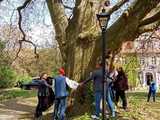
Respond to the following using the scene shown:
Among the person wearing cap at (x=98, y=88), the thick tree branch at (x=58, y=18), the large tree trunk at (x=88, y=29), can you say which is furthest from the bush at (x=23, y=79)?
the person wearing cap at (x=98, y=88)

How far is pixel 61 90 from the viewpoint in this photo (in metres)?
17.0

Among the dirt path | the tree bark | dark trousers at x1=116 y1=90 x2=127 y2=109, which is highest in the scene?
the tree bark

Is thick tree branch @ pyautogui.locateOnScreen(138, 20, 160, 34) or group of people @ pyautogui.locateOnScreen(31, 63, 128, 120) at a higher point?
thick tree branch @ pyautogui.locateOnScreen(138, 20, 160, 34)

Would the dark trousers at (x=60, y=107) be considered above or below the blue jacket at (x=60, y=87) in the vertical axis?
below

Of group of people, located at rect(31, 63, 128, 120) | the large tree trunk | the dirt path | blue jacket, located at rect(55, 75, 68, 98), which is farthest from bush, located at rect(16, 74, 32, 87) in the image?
blue jacket, located at rect(55, 75, 68, 98)

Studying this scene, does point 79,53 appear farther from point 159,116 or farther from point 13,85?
point 13,85

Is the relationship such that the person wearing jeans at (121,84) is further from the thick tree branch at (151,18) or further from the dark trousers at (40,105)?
the dark trousers at (40,105)

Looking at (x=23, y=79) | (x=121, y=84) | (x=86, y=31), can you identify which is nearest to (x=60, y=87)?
(x=86, y=31)

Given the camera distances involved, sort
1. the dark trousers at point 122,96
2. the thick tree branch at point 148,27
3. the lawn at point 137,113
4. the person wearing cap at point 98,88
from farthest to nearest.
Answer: the dark trousers at point 122,96 < the thick tree branch at point 148,27 < the lawn at point 137,113 < the person wearing cap at point 98,88

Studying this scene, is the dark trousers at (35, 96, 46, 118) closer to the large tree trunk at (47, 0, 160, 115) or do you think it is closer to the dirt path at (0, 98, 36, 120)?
Answer: the dirt path at (0, 98, 36, 120)

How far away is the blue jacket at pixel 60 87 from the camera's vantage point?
55.7 ft

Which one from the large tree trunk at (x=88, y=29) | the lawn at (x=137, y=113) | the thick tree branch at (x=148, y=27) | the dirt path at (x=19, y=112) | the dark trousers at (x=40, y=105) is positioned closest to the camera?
the large tree trunk at (x=88, y=29)

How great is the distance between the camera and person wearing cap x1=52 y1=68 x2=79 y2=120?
55.8ft

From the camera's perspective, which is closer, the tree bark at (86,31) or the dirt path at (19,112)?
the tree bark at (86,31)
